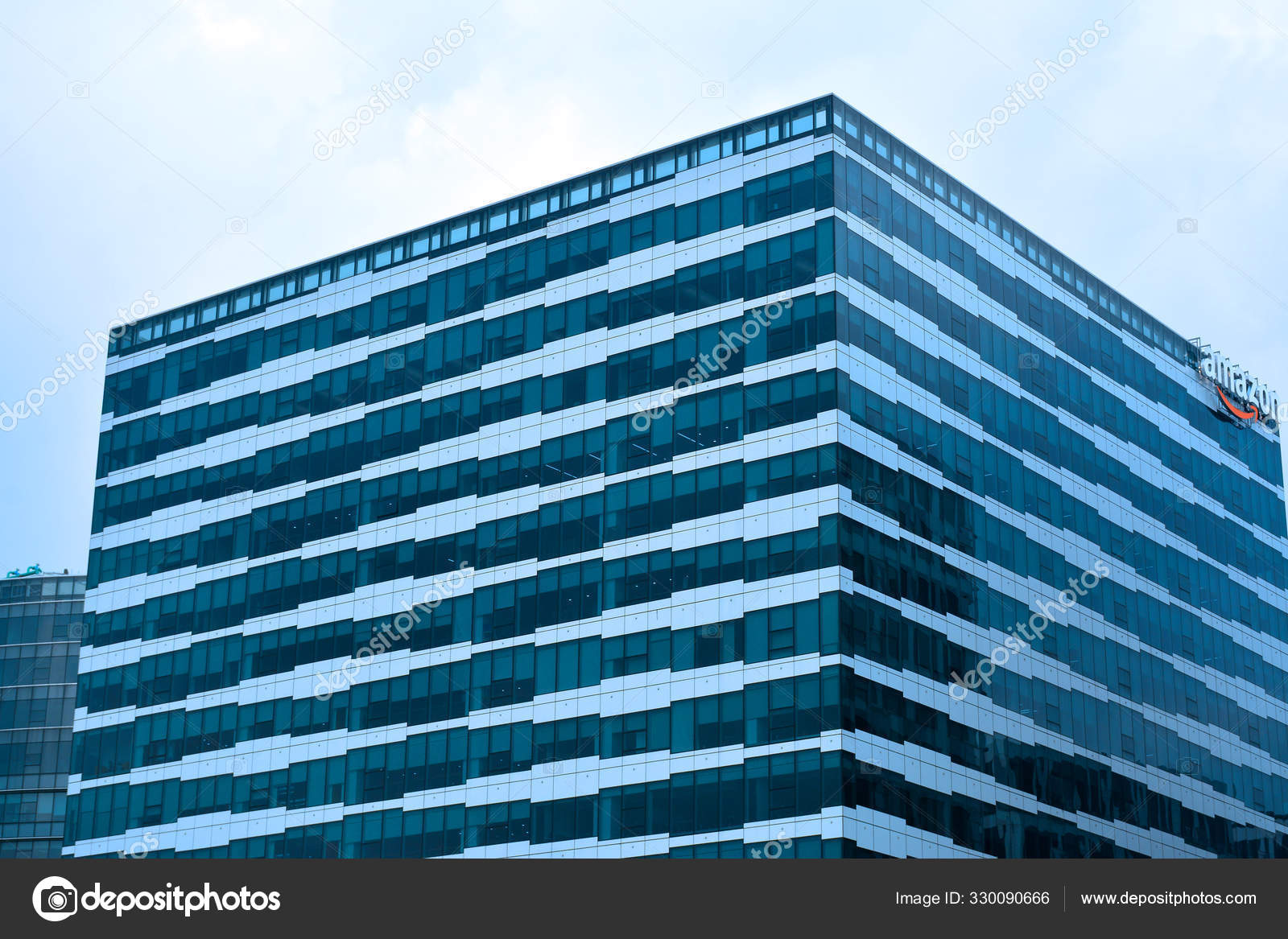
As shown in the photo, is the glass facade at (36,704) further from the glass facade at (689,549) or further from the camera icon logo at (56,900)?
the camera icon logo at (56,900)

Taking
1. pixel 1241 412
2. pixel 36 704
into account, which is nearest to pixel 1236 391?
pixel 1241 412

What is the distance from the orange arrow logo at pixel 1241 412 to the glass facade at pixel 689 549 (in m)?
0.62

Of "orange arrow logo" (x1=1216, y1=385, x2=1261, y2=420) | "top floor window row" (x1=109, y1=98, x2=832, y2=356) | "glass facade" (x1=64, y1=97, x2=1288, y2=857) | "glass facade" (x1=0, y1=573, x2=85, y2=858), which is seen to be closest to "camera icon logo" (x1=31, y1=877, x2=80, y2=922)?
"glass facade" (x1=64, y1=97, x2=1288, y2=857)

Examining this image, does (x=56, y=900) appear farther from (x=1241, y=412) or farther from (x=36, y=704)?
(x=36, y=704)

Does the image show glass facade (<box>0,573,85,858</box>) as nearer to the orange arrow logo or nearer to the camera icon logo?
the orange arrow logo

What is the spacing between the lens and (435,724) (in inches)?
4338

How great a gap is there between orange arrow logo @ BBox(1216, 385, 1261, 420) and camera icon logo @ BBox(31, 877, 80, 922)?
100 m

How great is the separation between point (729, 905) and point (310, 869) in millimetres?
10958

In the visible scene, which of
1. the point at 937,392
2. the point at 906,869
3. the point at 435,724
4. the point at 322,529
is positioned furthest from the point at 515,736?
the point at 906,869

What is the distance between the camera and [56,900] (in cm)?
4834

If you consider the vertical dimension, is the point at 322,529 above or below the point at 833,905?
above

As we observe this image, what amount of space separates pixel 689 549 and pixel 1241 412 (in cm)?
4890

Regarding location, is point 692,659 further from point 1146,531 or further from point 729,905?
point 729,905

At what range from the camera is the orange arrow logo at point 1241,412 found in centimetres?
13438
